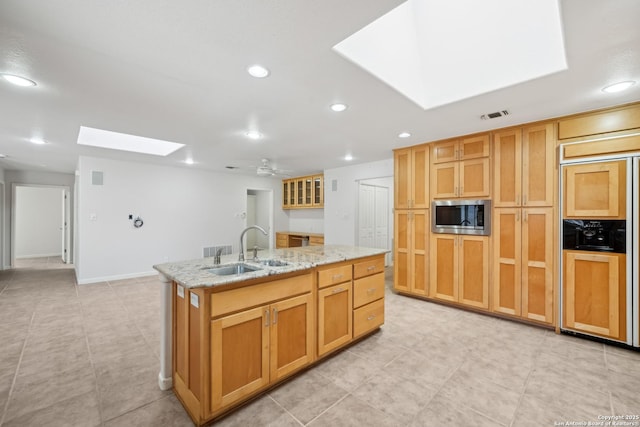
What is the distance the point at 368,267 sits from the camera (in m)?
2.82

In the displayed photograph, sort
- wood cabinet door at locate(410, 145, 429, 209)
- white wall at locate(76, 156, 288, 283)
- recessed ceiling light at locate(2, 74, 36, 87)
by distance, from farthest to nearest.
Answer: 1. white wall at locate(76, 156, 288, 283)
2. wood cabinet door at locate(410, 145, 429, 209)
3. recessed ceiling light at locate(2, 74, 36, 87)

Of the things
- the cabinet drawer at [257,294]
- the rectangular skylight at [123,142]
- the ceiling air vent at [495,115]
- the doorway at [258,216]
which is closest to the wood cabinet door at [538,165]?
the ceiling air vent at [495,115]

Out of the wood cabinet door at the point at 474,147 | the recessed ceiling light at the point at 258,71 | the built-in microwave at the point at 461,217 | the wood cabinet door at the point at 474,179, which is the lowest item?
the built-in microwave at the point at 461,217

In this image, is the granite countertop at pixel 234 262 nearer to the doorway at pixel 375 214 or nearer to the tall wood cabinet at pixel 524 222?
the tall wood cabinet at pixel 524 222

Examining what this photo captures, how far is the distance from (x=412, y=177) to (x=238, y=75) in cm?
291

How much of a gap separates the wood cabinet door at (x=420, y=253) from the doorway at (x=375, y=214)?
185 cm

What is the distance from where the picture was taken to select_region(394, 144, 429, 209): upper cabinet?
3.98 metres

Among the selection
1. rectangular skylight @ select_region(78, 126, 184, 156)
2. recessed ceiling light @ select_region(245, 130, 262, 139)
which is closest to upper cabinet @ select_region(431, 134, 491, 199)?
recessed ceiling light @ select_region(245, 130, 262, 139)

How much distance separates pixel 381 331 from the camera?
302cm

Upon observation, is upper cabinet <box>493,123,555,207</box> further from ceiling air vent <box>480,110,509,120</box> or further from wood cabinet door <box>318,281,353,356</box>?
wood cabinet door <box>318,281,353,356</box>

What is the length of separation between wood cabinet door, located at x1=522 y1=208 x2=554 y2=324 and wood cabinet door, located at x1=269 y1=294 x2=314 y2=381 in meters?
2.62

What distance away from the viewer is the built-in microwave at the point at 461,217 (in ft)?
11.3

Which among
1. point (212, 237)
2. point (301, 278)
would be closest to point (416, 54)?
point (301, 278)

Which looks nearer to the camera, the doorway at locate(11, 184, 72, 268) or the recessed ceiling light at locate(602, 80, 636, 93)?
the recessed ceiling light at locate(602, 80, 636, 93)
